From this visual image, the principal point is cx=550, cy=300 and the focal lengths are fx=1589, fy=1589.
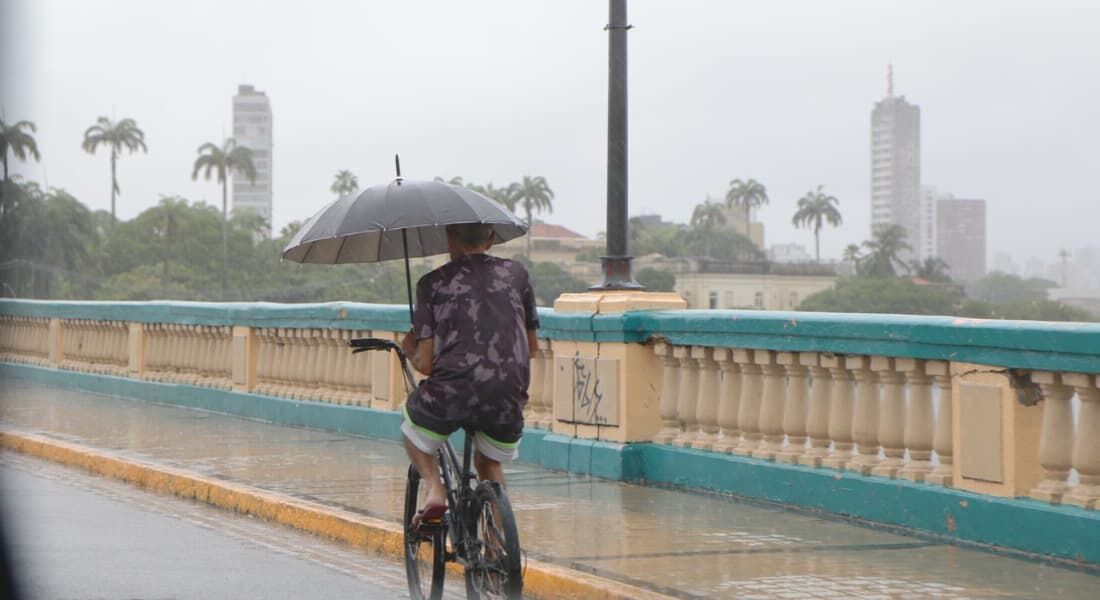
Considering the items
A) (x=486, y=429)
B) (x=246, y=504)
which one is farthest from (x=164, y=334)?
(x=486, y=429)

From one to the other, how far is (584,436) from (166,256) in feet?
423

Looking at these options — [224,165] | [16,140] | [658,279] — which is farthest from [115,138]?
[16,140]

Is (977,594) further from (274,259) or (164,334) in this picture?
(274,259)

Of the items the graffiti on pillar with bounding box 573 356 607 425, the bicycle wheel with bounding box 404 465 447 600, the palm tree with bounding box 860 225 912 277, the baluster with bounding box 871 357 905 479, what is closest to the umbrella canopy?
the bicycle wheel with bounding box 404 465 447 600

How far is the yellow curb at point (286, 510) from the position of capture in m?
7.23

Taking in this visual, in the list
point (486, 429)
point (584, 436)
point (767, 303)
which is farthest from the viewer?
point (767, 303)

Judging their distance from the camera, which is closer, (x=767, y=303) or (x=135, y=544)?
(x=135, y=544)

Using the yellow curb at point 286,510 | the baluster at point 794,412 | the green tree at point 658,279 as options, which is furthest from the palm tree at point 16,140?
the green tree at point 658,279

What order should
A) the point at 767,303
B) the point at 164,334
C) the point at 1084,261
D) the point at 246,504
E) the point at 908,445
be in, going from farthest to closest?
the point at 1084,261 → the point at 767,303 → the point at 164,334 → the point at 246,504 → the point at 908,445

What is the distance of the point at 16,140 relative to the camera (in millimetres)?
17438

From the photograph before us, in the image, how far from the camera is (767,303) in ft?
371

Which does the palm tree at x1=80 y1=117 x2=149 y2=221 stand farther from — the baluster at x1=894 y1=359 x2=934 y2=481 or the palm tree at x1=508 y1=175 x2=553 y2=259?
the baluster at x1=894 y1=359 x2=934 y2=481

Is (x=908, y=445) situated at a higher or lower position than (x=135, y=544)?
higher

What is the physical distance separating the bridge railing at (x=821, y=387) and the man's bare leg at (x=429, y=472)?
3.02 m
